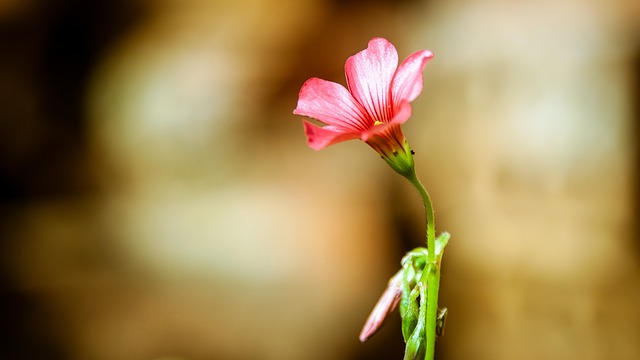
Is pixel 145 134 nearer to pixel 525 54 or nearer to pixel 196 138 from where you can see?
pixel 196 138

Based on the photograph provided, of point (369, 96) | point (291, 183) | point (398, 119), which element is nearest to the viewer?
point (398, 119)

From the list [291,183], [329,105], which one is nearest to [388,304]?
[329,105]

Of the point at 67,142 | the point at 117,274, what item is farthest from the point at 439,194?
the point at 67,142

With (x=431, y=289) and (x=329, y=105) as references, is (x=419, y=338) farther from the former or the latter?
(x=329, y=105)

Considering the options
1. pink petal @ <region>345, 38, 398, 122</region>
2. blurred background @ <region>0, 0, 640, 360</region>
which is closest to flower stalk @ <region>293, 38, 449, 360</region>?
pink petal @ <region>345, 38, 398, 122</region>

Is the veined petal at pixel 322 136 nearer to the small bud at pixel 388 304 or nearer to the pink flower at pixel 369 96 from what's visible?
the pink flower at pixel 369 96

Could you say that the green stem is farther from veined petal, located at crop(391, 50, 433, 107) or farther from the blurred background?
the blurred background
